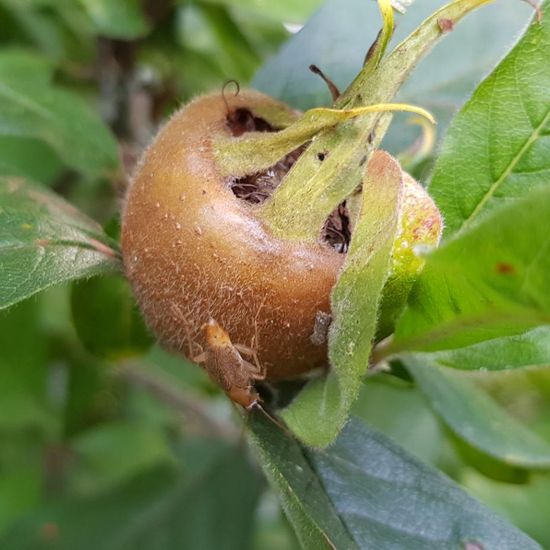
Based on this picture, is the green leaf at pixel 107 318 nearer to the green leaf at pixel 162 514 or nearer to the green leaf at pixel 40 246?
the green leaf at pixel 40 246

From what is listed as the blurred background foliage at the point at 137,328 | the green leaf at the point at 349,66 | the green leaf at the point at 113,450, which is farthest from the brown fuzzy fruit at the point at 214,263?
the green leaf at the point at 113,450

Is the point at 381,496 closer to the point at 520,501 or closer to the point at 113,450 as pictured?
the point at 113,450

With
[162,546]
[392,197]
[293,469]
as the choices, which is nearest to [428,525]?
[293,469]

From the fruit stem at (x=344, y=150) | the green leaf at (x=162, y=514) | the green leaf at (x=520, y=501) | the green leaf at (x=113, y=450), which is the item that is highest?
the fruit stem at (x=344, y=150)

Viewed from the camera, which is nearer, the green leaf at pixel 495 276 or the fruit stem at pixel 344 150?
the green leaf at pixel 495 276

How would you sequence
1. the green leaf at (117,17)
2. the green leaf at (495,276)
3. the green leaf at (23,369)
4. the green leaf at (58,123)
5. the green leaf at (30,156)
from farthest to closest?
the green leaf at (23,369), the green leaf at (30,156), the green leaf at (117,17), the green leaf at (58,123), the green leaf at (495,276)

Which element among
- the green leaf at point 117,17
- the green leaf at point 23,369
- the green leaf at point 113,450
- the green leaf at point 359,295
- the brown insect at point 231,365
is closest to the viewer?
the green leaf at point 359,295

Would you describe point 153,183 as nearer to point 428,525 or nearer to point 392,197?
point 392,197

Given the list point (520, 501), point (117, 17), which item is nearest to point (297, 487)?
point (117, 17)
